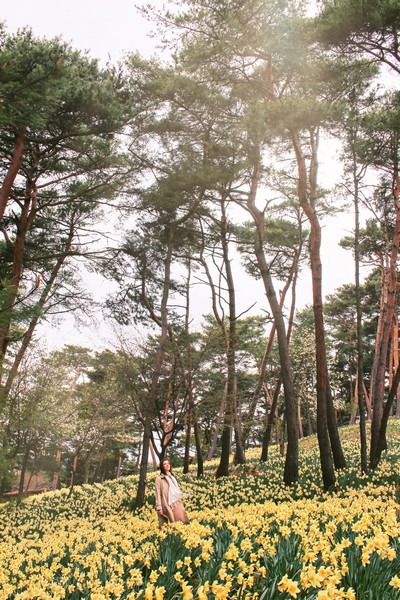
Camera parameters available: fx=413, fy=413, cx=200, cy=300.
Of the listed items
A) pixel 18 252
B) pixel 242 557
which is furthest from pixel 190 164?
pixel 242 557

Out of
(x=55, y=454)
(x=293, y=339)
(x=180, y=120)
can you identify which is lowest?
(x=55, y=454)

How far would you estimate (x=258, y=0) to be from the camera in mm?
10227

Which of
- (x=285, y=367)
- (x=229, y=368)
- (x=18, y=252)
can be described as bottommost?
(x=285, y=367)

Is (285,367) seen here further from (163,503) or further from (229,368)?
(163,503)

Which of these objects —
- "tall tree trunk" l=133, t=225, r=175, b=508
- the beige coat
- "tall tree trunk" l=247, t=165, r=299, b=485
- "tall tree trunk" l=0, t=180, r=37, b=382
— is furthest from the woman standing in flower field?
"tall tree trunk" l=247, t=165, r=299, b=485

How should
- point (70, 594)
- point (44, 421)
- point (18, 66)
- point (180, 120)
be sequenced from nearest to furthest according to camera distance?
point (70, 594), point (18, 66), point (180, 120), point (44, 421)

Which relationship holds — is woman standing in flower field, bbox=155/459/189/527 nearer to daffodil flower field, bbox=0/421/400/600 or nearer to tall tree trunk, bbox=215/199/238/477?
daffodil flower field, bbox=0/421/400/600

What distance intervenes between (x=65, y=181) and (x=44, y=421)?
1000 cm

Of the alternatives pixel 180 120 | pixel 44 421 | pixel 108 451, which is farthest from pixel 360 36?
pixel 108 451

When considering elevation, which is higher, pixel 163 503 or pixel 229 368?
pixel 229 368

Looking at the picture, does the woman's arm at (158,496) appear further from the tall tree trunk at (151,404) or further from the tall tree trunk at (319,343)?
the tall tree trunk at (319,343)

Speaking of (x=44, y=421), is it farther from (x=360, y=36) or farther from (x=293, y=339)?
(x=360, y=36)

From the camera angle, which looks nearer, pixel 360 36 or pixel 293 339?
pixel 360 36

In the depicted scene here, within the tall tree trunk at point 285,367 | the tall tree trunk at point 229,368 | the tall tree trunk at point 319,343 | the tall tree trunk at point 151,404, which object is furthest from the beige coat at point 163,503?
the tall tree trunk at point 229,368
